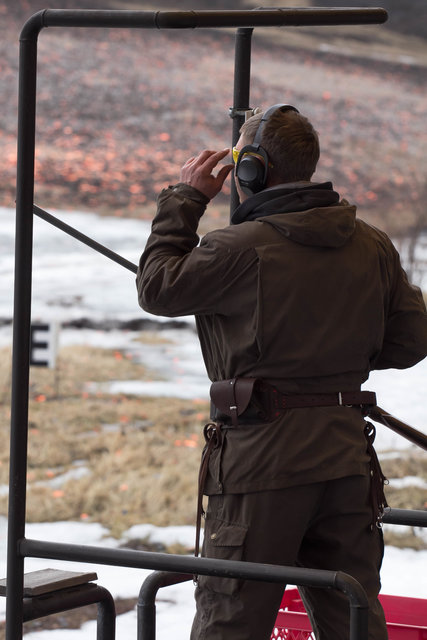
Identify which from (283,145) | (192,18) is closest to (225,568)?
(283,145)

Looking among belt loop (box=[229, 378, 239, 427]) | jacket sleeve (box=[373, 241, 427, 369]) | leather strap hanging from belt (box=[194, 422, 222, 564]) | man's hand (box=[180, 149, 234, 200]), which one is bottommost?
leather strap hanging from belt (box=[194, 422, 222, 564])

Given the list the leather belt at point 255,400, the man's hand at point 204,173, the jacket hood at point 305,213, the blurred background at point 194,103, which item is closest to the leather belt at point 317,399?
the leather belt at point 255,400

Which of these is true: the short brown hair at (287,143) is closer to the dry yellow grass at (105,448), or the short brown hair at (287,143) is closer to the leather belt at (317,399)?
the leather belt at (317,399)

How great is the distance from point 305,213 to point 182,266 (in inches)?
8.4

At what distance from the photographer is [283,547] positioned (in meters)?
1.60

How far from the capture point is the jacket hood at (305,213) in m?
1.61

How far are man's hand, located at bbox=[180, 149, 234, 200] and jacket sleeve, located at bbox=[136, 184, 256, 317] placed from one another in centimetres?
2

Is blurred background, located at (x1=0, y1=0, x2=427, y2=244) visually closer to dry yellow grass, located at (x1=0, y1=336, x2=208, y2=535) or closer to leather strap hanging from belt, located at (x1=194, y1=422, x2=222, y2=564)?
dry yellow grass, located at (x1=0, y1=336, x2=208, y2=535)

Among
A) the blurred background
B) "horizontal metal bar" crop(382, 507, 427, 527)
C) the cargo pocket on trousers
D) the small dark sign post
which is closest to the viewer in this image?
the cargo pocket on trousers

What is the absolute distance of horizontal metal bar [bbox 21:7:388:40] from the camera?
1.59 meters

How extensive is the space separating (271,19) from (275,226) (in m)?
0.33

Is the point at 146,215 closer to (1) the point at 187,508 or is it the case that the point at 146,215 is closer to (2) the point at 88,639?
(1) the point at 187,508

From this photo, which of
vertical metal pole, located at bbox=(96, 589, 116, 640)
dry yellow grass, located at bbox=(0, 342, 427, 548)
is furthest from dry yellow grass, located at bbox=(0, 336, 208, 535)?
vertical metal pole, located at bbox=(96, 589, 116, 640)

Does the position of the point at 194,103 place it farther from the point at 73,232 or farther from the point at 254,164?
the point at 254,164
